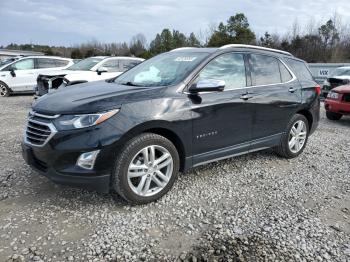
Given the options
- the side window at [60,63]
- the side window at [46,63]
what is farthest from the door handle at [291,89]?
the side window at [46,63]

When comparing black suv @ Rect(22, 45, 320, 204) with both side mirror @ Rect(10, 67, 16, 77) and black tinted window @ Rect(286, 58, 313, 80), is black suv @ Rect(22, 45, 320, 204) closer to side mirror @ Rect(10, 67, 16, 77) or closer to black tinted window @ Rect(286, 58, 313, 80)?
black tinted window @ Rect(286, 58, 313, 80)

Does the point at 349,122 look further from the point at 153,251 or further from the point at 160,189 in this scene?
the point at 153,251

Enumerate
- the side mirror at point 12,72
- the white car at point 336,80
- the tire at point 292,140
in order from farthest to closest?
the side mirror at point 12,72, the white car at point 336,80, the tire at point 292,140

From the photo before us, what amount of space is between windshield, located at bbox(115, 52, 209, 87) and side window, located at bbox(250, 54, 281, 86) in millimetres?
825

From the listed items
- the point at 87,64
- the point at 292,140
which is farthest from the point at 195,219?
the point at 87,64

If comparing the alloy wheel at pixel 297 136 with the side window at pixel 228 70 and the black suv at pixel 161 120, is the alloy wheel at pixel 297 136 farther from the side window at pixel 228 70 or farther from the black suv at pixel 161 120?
the side window at pixel 228 70

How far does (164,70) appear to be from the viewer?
4363 mm

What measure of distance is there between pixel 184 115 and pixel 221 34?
4226cm

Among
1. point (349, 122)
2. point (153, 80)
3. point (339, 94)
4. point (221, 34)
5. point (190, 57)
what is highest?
point (221, 34)

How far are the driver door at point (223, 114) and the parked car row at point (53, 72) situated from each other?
6.14m

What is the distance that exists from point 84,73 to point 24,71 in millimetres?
5027

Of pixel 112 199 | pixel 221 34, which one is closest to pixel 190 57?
pixel 112 199

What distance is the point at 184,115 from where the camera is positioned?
3783mm

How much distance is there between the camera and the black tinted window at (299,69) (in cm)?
537
